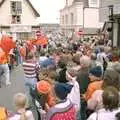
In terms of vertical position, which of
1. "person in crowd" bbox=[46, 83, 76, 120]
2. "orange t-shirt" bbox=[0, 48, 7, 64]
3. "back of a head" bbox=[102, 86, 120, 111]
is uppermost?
"back of a head" bbox=[102, 86, 120, 111]

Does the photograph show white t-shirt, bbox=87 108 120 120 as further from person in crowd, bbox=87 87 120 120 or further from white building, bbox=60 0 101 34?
white building, bbox=60 0 101 34

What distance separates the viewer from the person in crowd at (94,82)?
316 inches

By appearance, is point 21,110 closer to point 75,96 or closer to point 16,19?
point 75,96

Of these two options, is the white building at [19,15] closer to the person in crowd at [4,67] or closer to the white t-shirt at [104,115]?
the person in crowd at [4,67]

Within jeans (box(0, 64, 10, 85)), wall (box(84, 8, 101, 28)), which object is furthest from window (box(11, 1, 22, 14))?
jeans (box(0, 64, 10, 85))

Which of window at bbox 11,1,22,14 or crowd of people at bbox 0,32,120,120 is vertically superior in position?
window at bbox 11,1,22,14

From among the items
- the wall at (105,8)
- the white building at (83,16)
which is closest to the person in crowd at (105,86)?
the wall at (105,8)

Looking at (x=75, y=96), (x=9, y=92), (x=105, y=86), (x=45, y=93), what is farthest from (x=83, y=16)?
(x=105, y=86)

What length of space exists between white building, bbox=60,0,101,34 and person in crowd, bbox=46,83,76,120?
59.4 m

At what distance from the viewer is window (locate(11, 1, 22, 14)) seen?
5762 cm

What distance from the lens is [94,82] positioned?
818 cm

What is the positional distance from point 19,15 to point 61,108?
5157 cm

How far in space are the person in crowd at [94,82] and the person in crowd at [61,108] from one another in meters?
0.95

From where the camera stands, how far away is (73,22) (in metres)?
70.3
